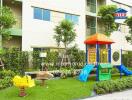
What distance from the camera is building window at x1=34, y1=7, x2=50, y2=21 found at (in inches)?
1165

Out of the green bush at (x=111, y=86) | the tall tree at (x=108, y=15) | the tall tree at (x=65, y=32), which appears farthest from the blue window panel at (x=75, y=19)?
the green bush at (x=111, y=86)

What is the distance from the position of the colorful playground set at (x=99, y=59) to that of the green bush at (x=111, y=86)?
2748 mm

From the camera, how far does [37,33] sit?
29.6 meters

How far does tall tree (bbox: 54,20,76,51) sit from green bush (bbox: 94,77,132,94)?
10136 mm

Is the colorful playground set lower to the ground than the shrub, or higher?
higher

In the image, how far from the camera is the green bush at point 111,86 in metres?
17.3

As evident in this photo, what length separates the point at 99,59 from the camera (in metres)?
22.5

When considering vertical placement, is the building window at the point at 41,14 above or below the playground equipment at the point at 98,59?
above

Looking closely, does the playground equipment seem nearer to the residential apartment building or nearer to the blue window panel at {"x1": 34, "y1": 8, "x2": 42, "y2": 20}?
the residential apartment building

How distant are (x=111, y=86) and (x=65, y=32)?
11.4 m

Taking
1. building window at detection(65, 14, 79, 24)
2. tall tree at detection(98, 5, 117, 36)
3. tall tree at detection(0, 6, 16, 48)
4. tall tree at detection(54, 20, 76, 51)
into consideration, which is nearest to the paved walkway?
tall tree at detection(0, 6, 16, 48)

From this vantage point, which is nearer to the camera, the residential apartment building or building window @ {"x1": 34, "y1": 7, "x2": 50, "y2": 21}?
the residential apartment building

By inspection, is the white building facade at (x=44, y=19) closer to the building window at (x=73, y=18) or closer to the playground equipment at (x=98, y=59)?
the building window at (x=73, y=18)

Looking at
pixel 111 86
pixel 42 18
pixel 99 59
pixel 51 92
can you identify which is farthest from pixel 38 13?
pixel 51 92
